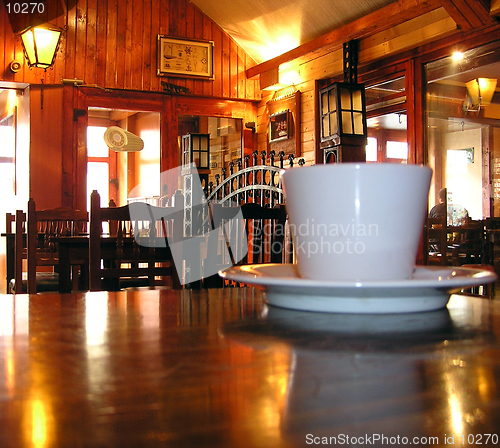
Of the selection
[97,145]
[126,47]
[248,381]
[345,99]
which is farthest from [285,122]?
[248,381]

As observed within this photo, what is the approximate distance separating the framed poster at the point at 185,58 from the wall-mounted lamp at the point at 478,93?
3157 mm

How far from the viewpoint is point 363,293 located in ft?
1.35

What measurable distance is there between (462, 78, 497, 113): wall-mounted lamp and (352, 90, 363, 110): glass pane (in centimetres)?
85

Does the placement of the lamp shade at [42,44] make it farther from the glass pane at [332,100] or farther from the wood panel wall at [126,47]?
the glass pane at [332,100]

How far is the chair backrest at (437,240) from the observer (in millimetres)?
4039

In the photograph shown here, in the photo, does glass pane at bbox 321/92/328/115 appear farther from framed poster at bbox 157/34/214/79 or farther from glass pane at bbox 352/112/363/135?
framed poster at bbox 157/34/214/79

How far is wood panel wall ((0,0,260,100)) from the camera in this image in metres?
5.31

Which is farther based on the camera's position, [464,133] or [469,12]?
[464,133]

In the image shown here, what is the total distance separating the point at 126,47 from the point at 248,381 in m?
6.00

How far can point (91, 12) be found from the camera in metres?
5.56

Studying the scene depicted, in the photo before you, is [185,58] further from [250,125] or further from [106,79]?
[250,125]

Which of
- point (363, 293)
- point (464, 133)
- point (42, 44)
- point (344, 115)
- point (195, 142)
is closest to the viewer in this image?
point (363, 293)

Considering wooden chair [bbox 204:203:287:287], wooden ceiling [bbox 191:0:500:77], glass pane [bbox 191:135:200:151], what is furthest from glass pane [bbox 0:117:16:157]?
wooden chair [bbox 204:203:287:287]

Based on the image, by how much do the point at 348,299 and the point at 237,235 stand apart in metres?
1.66
